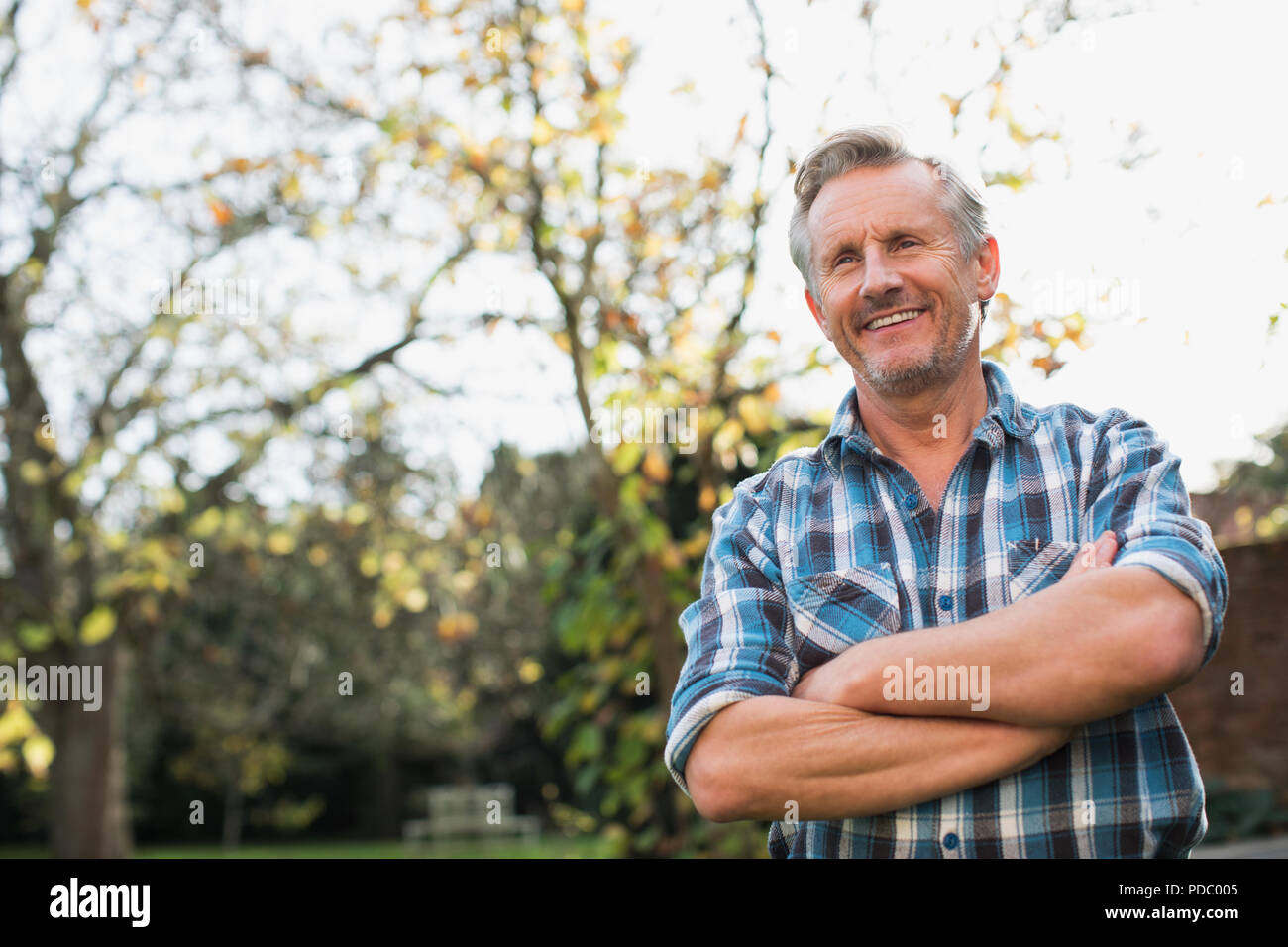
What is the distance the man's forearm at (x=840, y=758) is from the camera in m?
1.51

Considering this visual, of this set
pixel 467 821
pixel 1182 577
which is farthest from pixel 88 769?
pixel 467 821

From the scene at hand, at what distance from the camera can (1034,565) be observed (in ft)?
5.54

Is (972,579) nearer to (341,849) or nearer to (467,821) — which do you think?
(341,849)

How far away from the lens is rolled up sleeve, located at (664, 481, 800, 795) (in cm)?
166

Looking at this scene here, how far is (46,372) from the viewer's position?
867cm

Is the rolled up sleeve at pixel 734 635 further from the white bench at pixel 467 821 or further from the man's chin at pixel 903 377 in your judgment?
the white bench at pixel 467 821

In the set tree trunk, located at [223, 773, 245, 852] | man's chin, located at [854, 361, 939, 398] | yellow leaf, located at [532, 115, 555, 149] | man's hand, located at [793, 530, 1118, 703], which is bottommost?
tree trunk, located at [223, 773, 245, 852]

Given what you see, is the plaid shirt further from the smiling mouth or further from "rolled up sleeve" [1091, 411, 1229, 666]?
the smiling mouth

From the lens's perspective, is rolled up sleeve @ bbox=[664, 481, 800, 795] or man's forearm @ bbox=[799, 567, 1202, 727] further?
rolled up sleeve @ bbox=[664, 481, 800, 795]

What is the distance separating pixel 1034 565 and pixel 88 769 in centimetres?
929

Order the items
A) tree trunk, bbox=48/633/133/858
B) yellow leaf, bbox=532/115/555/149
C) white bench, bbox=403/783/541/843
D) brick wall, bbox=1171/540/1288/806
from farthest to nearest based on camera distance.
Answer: white bench, bbox=403/783/541/843 < tree trunk, bbox=48/633/133/858 < brick wall, bbox=1171/540/1288/806 < yellow leaf, bbox=532/115/555/149

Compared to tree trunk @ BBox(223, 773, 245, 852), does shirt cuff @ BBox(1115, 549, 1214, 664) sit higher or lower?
higher

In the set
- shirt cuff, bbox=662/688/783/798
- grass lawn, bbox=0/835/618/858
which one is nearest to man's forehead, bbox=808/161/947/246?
shirt cuff, bbox=662/688/783/798

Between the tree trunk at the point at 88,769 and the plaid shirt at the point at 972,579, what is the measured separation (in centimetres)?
843
